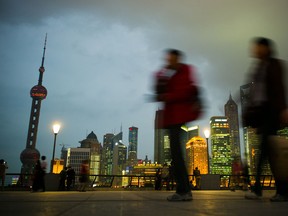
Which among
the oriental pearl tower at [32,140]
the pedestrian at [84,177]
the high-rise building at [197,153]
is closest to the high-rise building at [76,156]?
the oriental pearl tower at [32,140]

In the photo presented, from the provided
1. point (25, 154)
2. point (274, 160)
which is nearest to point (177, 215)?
point (274, 160)

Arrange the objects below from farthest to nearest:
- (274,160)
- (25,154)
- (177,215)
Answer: (25,154) < (274,160) < (177,215)

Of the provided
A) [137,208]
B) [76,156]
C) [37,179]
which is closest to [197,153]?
[76,156]

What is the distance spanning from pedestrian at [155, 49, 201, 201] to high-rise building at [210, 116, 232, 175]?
17957 centimetres

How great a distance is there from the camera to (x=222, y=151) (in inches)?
7308

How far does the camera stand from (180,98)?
12.6 ft

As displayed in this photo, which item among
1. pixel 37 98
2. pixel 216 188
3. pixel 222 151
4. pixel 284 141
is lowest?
pixel 216 188

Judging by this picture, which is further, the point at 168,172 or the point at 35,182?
the point at 168,172

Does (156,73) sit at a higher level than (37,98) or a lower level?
lower

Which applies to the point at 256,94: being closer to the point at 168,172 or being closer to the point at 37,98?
the point at 168,172

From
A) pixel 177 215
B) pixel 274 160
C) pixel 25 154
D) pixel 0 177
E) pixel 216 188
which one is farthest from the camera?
pixel 25 154

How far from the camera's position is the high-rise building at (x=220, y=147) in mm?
178137

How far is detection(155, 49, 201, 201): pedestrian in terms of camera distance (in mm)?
3779

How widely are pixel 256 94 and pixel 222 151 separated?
7526 inches
